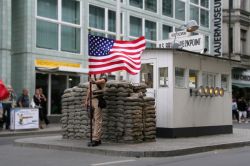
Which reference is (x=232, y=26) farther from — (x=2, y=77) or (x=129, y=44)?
(x=129, y=44)

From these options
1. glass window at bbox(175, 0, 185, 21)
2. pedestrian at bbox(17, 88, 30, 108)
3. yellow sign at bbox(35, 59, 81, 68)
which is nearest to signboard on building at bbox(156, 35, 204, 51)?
pedestrian at bbox(17, 88, 30, 108)

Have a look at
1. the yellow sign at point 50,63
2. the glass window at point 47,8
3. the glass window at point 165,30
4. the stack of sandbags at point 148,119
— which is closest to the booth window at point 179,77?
the stack of sandbags at point 148,119

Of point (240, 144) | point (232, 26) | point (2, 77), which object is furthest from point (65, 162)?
point (232, 26)

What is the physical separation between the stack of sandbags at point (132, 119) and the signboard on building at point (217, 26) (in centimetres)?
2884

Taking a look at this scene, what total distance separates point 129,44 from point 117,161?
14.0 ft

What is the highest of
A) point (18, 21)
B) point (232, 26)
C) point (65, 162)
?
point (232, 26)

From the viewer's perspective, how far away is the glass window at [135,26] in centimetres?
3331

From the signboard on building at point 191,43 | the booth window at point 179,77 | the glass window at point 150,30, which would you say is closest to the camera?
the booth window at point 179,77

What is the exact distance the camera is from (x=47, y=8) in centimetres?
2736

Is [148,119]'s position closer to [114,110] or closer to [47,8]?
[114,110]

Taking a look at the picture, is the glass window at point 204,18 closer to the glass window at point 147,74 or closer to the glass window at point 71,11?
the glass window at point 71,11

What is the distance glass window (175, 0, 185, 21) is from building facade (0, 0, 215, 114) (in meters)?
5.53

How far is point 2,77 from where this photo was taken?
2480 centimetres

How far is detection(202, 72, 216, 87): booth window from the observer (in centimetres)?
1752
